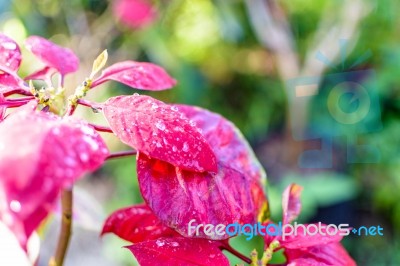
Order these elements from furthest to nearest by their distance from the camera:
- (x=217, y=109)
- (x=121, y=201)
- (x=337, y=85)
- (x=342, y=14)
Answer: (x=217, y=109) → (x=337, y=85) → (x=342, y=14) → (x=121, y=201)

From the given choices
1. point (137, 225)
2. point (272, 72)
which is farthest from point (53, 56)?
point (272, 72)

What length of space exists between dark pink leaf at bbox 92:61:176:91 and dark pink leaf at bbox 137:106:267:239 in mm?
56

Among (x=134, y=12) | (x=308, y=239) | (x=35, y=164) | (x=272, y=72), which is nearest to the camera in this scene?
(x=35, y=164)

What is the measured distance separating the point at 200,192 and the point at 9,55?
0.50 ft

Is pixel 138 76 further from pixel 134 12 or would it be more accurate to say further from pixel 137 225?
pixel 134 12

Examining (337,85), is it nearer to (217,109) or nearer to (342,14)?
(342,14)

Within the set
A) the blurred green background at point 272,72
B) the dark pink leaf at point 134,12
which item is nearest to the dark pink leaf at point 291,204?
the blurred green background at point 272,72

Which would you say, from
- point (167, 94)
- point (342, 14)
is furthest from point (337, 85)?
point (167, 94)

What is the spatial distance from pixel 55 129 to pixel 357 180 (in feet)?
4.97

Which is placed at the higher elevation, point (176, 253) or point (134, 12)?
point (134, 12)

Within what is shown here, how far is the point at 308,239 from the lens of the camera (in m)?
0.31

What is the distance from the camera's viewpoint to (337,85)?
5.69ft

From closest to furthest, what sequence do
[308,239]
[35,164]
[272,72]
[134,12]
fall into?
[35,164], [308,239], [134,12], [272,72]

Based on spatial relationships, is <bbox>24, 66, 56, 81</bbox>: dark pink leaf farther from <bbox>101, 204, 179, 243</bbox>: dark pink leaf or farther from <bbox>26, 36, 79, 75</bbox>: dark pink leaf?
<bbox>101, 204, 179, 243</bbox>: dark pink leaf
